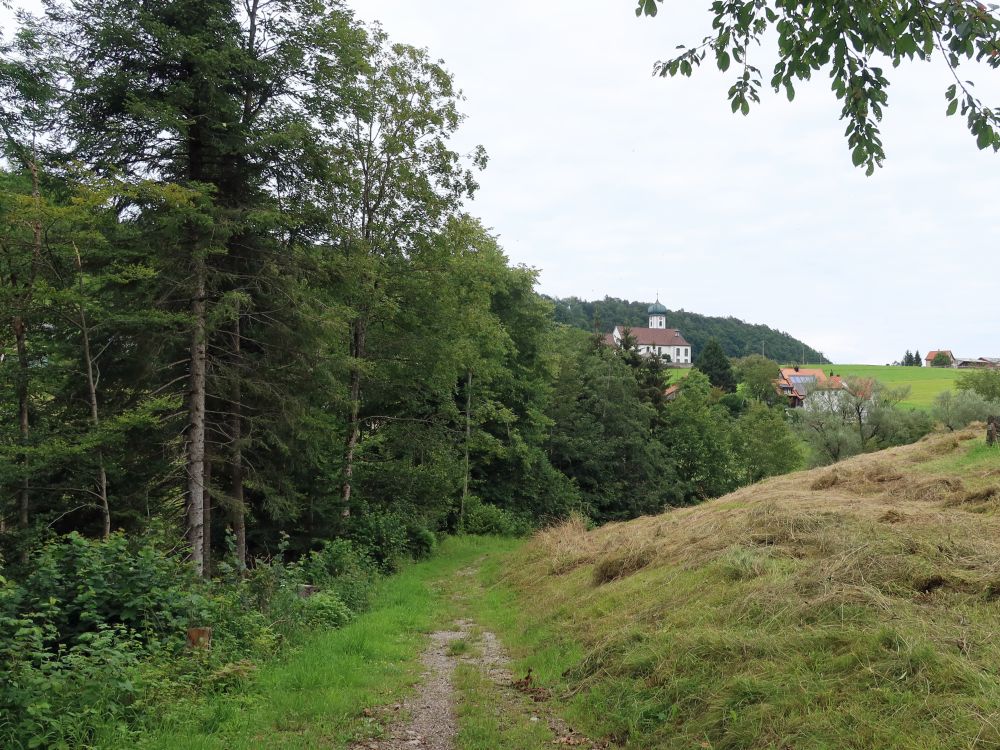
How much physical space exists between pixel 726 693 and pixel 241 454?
10777mm

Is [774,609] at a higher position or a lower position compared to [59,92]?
lower

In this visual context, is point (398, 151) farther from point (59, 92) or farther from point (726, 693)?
point (726, 693)

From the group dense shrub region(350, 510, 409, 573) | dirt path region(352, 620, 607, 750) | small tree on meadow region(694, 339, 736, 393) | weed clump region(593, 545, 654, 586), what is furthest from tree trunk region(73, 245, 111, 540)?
small tree on meadow region(694, 339, 736, 393)

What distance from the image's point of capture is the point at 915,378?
89.5 m

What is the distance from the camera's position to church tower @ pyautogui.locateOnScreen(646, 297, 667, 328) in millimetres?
160500

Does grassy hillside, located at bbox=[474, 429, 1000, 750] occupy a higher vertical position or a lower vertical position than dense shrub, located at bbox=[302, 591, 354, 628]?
higher

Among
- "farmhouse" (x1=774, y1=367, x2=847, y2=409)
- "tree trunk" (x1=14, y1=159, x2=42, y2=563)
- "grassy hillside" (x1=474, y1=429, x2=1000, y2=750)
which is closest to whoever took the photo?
"grassy hillside" (x1=474, y1=429, x2=1000, y2=750)

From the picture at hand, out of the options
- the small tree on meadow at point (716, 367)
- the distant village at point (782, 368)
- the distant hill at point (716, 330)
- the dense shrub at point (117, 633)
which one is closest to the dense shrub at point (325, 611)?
the dense shrub at point (117, 633)

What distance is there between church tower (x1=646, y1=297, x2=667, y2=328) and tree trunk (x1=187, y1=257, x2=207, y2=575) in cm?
15442

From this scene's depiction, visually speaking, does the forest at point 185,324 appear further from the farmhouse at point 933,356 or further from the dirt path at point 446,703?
the farmhouse at point 933,356

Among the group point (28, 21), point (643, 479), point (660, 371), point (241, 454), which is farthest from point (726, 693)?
point (660, 371)

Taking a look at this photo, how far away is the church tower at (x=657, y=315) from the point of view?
527 ft

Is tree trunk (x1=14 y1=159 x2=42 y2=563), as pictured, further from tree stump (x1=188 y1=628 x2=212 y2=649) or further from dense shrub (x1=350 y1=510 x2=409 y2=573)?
dense shrub (x1=350 y1=510 x2=409 y2=573)

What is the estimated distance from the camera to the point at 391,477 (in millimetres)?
19031
